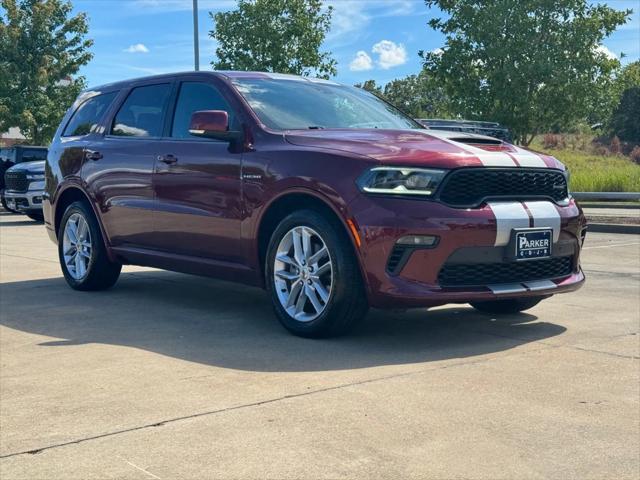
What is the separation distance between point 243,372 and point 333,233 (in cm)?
105

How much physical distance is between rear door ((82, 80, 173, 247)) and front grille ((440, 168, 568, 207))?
2.54 meters

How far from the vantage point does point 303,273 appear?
5.24m

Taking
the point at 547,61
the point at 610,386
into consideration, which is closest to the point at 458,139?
the point at 610,386

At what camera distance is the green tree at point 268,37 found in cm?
2739

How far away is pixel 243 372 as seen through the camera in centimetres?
449

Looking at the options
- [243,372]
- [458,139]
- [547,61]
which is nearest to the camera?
[243,372]

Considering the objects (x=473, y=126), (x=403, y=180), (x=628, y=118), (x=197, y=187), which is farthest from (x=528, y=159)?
(x=628, y=118)

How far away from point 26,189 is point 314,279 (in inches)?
592

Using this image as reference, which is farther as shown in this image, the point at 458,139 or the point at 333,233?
the point at 458,139

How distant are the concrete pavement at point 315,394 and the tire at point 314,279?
0.48ft

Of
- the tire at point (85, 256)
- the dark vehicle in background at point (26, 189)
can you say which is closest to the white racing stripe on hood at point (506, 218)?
the tire at point (85, 256)

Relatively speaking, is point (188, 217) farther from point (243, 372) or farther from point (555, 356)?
point (555, 356)

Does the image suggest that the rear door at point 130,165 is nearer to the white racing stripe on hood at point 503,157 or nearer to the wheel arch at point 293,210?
the wheel arch at point 293,210

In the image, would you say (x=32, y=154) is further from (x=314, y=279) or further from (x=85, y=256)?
(x=314, y=279)
